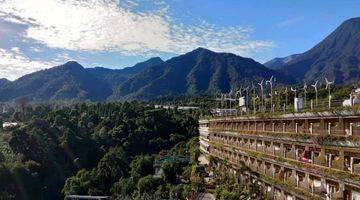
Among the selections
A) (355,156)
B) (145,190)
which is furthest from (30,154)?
(355,156)

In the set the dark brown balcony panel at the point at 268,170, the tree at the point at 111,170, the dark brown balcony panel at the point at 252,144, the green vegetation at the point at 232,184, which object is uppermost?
the dark brown balcony panel at the point at 252,144

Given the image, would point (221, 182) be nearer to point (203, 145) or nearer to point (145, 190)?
point (145, 190)

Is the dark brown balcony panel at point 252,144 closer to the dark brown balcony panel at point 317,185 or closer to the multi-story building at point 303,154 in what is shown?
the multi-story building at point 303,154

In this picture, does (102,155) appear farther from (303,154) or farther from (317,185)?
(317,185)

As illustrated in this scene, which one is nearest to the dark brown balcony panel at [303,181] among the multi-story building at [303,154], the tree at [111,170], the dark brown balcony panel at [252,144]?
the multi-story building at [303,154]

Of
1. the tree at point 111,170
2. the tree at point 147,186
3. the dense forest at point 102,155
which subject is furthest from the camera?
the tree at point 111,170
